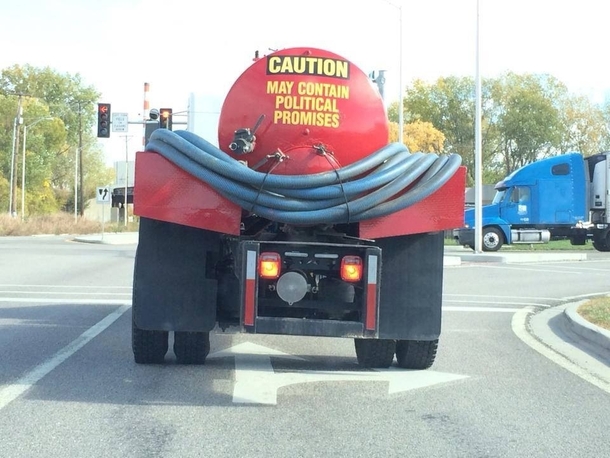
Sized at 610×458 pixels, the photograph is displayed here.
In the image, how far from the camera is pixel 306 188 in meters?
6.35

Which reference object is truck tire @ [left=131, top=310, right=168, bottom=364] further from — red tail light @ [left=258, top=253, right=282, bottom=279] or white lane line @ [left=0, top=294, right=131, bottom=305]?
white lane line @ [left=0, top=294, right=131, bottom=305]

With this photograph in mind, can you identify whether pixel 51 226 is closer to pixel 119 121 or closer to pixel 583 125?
pixel 119 121

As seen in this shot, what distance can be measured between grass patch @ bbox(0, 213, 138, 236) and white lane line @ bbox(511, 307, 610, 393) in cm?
4547

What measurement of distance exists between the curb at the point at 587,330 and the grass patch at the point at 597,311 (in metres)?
0.10

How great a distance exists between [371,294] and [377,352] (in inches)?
56.9

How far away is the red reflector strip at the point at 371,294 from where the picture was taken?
639 cm

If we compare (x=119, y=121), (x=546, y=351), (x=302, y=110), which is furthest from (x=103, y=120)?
(x=302, y=110)

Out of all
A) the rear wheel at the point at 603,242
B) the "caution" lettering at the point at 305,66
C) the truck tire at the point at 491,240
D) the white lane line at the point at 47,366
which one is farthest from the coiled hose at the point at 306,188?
the rear wheel at the point at 603,242

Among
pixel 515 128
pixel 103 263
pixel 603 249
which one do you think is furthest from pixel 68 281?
pixel 515 128

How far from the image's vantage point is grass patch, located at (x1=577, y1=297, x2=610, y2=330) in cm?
1038

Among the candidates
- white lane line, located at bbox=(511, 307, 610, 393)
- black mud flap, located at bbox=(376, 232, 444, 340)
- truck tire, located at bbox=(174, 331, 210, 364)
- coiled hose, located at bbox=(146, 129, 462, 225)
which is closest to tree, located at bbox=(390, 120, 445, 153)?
white lane line, located at bbox=(511, 307, 610, 393)

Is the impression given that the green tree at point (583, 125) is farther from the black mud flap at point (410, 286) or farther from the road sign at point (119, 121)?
the black mud flap at point (410, 286)

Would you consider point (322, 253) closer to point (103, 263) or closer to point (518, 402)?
point (518, 402)

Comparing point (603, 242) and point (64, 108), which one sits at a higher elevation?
point (64, 108)
